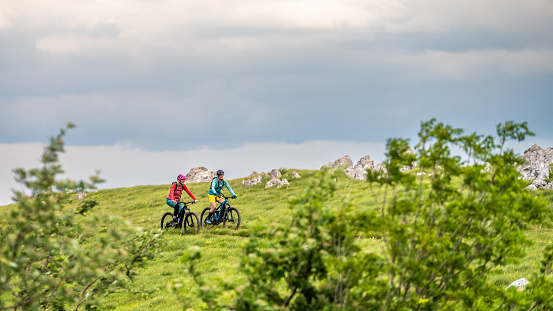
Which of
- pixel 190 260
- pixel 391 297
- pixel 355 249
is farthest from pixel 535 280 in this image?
pixel 190 260

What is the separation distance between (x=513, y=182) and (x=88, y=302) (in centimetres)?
649

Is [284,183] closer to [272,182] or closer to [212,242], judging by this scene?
[272,182]

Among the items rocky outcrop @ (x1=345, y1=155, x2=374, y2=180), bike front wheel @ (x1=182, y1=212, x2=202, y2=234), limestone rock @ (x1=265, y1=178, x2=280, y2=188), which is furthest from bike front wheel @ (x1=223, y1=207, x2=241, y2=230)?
rocky outcrop @ (x1=345, y1=155, x2=374, y2=180)

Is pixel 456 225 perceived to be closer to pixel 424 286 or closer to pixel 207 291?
pixel 424 286

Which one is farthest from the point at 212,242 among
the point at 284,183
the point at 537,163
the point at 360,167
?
the point at 360,167

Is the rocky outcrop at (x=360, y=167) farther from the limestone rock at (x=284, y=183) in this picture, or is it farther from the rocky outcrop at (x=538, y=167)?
the rocky outcrop at (x=538, y=167)

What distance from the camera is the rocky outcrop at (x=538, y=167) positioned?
26.3 m

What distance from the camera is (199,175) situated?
183 ft

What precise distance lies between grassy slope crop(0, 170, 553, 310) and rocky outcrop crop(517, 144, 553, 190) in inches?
98.0

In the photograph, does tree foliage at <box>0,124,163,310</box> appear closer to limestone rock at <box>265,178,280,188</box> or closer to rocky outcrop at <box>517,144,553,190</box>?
rocky outcrop at <box>517,144,553,190</box>

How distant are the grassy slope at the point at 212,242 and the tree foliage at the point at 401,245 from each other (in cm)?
27

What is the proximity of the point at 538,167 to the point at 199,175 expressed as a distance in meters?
36.8

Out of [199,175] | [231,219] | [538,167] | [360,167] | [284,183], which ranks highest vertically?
[199,175]

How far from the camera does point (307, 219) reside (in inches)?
212
